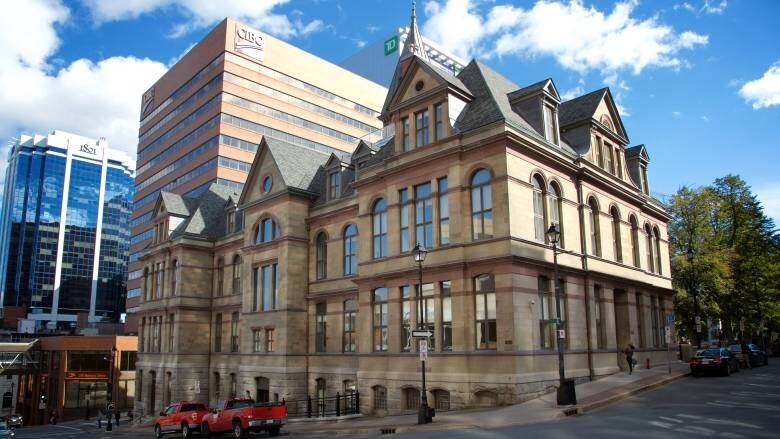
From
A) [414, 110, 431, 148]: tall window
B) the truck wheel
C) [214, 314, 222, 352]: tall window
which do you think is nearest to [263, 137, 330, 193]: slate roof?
[414, 110, 431, 148]: tall window

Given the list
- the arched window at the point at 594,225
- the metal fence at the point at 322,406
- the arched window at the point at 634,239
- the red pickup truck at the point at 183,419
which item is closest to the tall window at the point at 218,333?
the metal fence at the point at 322,406

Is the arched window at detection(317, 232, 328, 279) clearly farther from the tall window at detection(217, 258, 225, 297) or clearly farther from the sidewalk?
the tall window at detection(217, 258, 225, 297)

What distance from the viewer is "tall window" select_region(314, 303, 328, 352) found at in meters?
36.0

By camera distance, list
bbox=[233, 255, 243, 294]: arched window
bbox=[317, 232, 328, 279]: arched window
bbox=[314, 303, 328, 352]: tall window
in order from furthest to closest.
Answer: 1. bbox=[233, 255, 243, 294]: arched window
2. bbox=[317, 232, 328, 279]: arched window
3. bbox=[314, 303, 328, 352]: tall window

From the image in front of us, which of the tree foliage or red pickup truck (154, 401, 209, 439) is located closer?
red pickup truck (154, 401, 209, 439)

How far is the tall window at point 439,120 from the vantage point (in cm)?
2800

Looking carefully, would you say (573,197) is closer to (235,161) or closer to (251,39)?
(235,161)

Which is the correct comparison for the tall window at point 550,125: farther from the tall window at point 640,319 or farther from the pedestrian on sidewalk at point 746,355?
the pedestrian on sidewalk at point 746,355

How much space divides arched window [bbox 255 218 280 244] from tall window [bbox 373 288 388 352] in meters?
10.3

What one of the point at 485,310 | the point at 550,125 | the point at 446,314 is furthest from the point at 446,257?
the point at 550,125

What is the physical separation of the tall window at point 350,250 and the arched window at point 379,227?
151 inches

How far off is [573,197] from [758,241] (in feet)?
109

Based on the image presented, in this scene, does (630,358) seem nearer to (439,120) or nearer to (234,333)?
(439,120)

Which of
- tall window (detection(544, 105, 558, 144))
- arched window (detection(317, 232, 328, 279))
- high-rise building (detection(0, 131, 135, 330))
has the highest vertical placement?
high-rise building (detection(0, 131, 135, 330))
